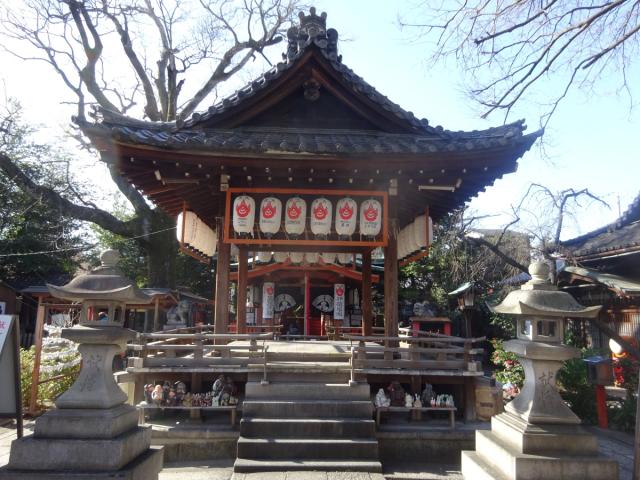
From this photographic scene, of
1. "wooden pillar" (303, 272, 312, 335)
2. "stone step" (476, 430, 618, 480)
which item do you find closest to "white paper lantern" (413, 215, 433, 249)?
"stone step" (476, 430, 618, 480)

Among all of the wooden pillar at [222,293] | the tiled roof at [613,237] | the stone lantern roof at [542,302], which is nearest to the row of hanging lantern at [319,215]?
the wooden pillar at [222,293]

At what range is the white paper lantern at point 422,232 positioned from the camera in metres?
9.09

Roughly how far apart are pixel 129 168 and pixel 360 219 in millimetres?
4438

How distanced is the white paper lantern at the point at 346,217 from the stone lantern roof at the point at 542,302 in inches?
145

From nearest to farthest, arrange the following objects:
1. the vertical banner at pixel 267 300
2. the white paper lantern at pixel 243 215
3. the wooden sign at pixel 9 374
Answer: the wooden sign at pixel 9 374 → the white paper lantern at pixel 243 215 → the vertical banner at pixel 267 300

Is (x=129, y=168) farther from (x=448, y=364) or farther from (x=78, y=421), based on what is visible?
(x=448, y=364)

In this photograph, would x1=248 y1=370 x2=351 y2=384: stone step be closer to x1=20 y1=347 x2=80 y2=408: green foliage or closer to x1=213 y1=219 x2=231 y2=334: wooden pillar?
x1=213 y1=219 x2=231 y2=334: wooden pillar

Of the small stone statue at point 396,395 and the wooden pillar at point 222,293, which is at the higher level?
the wooden pillar at point 222,293

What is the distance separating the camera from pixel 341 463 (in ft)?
19.7

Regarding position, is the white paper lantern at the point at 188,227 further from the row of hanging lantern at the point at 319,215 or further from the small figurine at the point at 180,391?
the small figurine at the point at 180,391

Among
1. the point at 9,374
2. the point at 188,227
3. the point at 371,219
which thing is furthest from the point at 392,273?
the point at 9,374

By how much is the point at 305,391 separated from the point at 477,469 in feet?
10.3

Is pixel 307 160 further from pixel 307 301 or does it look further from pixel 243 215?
pixel 307 301

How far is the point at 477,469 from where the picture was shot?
4.64 metres
